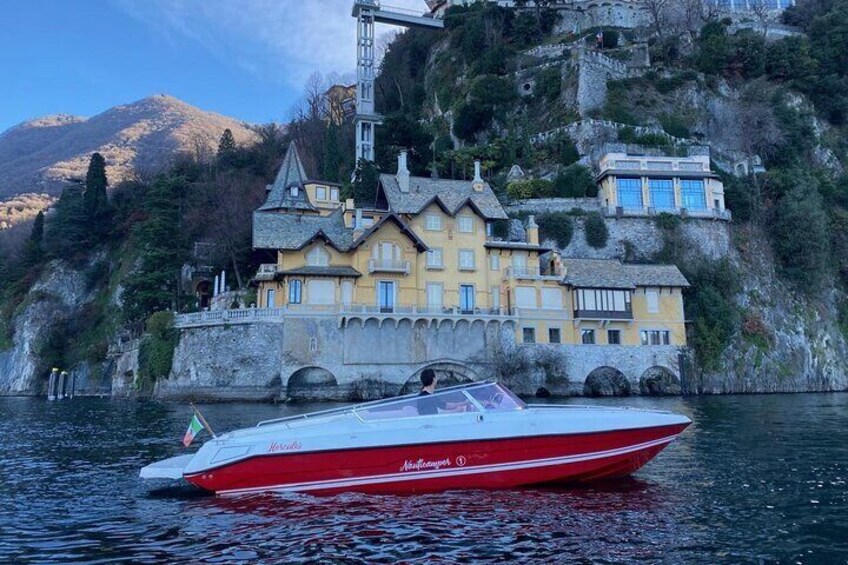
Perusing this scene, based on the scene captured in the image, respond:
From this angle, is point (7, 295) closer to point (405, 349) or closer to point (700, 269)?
point (405, 349)

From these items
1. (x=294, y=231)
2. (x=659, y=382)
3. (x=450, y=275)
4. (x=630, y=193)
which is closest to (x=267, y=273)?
(x=294, y=231)

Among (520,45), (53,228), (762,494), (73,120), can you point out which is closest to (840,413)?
(762,494)

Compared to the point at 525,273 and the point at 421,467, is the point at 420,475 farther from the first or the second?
the point at 525,273

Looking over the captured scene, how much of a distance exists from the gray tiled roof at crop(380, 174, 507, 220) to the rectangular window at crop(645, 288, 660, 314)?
38.6 ft

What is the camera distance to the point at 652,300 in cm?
4459

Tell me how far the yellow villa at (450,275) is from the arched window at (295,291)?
0.07m

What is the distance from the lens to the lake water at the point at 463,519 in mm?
8844

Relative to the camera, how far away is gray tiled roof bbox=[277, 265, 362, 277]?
39.6 meters

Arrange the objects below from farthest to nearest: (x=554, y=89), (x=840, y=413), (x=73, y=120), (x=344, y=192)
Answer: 1. (x=73, y=120)
2. (x=554, y=89)
3. (x=344, y=192)
4. (x=840, y=413)

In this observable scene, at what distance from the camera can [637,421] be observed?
13203mm

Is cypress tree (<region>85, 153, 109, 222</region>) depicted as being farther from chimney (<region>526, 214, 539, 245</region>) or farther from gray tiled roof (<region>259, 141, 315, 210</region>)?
chimney (<region>526, 214, 539, 245</region>)

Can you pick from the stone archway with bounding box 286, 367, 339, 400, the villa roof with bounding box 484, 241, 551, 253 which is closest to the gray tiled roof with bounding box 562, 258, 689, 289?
the villa roof with bounding box 484, 241, 551, 253

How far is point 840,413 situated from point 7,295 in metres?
74.3

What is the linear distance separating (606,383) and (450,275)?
1381 centimetres
